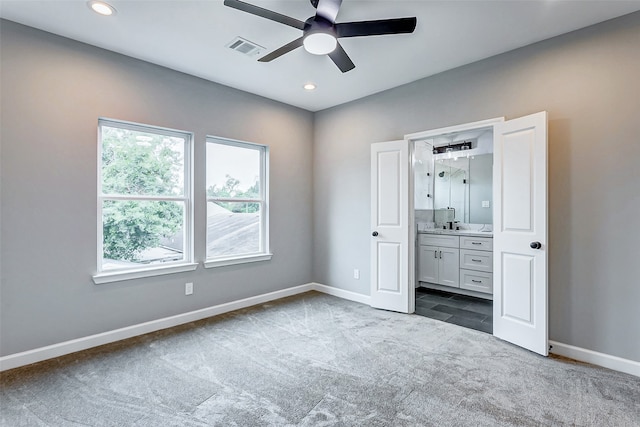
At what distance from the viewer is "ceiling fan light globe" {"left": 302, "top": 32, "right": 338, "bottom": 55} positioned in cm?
219

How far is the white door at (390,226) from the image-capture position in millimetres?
3754

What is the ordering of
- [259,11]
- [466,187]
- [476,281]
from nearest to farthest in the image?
[259,11]
[476,281]
[466,187]

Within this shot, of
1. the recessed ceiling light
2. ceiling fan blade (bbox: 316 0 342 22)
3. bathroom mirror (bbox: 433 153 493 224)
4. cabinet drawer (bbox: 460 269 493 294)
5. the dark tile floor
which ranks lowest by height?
the dark tile floor

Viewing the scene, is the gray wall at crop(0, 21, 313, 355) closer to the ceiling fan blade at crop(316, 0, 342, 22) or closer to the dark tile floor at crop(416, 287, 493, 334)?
the ceiling fan blade at crop(316, 0, 342, 22)

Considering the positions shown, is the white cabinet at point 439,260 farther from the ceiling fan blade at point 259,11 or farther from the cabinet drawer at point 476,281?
the ceiling fan blade at point 259,11

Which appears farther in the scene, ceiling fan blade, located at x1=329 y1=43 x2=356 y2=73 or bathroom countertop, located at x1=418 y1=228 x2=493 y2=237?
bathroom countertop, located at x1=418 y1=228 x2=493 y2=237

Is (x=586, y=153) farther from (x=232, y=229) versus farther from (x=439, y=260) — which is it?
(x=232, y=229)

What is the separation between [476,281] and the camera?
4.46 metres

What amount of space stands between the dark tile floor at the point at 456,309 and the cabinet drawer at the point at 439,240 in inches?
29.6

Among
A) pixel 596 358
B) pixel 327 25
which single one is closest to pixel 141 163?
pixel 327 25

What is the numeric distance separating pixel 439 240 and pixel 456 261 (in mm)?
403

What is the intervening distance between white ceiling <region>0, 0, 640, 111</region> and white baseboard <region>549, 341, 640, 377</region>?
272 cm

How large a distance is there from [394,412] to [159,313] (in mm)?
2572

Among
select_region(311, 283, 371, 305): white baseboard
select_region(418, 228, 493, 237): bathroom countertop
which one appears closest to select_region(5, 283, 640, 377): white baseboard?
select_region(311, 283, 371, 305): white baseboard
